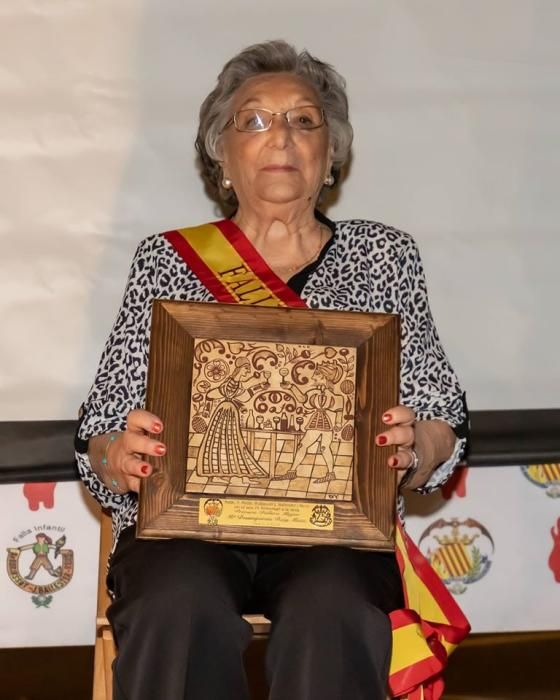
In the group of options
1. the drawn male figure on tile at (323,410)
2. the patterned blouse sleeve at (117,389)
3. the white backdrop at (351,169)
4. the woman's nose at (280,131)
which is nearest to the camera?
the drawn male figure on tile at (323,410)

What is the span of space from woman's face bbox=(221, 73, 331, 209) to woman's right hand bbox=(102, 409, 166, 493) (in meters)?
0.53

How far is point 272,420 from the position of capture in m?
1.76

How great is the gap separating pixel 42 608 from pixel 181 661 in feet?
2.98

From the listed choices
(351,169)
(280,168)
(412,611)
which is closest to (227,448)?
(412,611)

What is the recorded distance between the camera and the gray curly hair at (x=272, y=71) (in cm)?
223

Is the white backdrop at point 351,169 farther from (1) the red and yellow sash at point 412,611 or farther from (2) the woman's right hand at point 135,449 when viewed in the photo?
(2) the woman's right hand at point 135,449

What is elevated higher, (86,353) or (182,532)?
(86,353)

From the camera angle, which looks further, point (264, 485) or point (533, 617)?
point (533, 617)

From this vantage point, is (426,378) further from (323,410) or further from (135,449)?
(135,449)

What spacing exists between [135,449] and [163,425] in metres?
0.05

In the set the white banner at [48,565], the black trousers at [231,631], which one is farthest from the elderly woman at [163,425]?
the white banner at [48,565]

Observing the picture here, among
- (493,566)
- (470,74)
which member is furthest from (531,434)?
(470,74)

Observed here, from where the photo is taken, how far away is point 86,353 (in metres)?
2.47

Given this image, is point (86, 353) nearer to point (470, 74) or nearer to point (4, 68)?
point (4, 68)
